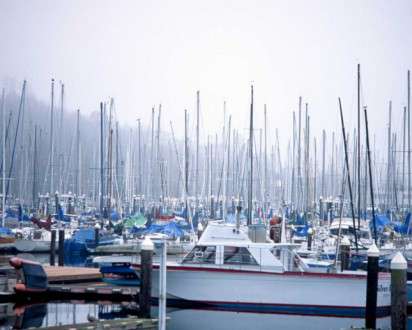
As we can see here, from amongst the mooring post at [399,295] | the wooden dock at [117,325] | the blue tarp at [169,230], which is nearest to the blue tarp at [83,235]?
the blue tarp at [169,230]

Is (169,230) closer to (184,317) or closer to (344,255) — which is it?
(344,255)

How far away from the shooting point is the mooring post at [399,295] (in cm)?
1973

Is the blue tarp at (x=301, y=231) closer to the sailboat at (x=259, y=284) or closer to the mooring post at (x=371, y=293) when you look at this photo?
the sailboat at (x=259, y=284)

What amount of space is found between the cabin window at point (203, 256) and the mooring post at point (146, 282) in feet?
11.2

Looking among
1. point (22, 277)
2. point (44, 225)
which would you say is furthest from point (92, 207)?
point (22, 277)

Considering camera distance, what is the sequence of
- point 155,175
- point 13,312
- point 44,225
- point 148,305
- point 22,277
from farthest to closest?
point 155,175
point 44,225
point 22,277
point 13,312
point 148,305

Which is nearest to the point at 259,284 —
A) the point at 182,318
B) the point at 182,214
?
the point at 182,318

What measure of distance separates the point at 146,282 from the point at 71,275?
804 cm

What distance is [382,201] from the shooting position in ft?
196

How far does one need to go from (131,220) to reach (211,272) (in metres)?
26.5

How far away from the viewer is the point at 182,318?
25406 mm

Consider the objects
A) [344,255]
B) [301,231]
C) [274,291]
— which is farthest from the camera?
[301,231]

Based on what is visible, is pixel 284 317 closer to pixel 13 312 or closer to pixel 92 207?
pixel 13 312

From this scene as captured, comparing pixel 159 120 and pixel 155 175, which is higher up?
pixel 159 120
